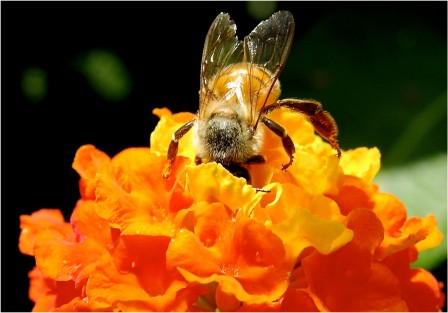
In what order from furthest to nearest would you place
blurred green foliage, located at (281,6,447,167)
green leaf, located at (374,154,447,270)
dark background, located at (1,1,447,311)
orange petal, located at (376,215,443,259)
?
dark background, located at (1,1,447,311) → blurred green foliage, located at (281,6,447,167) → green leaf, located at (374,154,447,270) → orange petal, located at (376,215,443,259)

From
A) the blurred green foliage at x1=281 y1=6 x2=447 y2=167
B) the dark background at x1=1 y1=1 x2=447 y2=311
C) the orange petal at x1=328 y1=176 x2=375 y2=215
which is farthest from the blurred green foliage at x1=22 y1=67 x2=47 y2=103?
the orange petal at x1=328 y1=176 x2=375 y2=215

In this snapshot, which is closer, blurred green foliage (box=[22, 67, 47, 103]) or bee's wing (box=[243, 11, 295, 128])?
bee's wing (box=[243, 11, 295, 128])

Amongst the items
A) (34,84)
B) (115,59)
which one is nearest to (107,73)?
(115,59)

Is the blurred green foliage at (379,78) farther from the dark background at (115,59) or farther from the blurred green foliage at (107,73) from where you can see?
the blurred green foliage at (107,73)

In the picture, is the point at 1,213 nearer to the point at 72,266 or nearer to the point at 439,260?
the point at 72,266

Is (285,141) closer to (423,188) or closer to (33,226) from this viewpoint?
(33,226)

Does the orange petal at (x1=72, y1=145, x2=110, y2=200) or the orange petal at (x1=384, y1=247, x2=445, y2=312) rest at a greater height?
the orange petal at (x1=72, y1=145, x2=110, y2=200)

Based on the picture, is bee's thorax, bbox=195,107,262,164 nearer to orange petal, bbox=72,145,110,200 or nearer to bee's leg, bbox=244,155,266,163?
bee's leg, bbox=244,155,266,163
